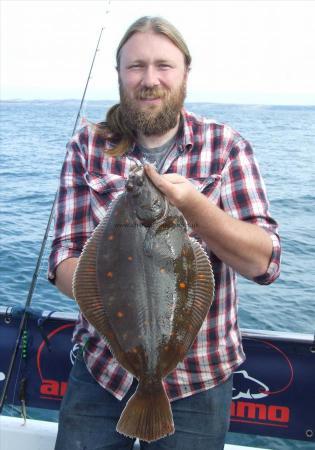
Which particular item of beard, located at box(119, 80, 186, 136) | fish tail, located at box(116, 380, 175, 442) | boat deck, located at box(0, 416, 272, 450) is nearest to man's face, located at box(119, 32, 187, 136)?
beard, located at box(119, 80, 186, 136)

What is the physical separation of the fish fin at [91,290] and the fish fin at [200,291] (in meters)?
0.29

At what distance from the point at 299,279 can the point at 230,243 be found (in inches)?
245

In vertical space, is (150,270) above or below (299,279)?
above

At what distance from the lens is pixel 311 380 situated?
3424mm

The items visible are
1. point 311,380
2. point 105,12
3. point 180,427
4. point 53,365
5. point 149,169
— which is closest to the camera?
point 149,169

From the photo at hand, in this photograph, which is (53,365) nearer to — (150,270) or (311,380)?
(311,380)

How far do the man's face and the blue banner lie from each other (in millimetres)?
1485


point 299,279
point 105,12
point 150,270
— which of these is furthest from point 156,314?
point 299,279

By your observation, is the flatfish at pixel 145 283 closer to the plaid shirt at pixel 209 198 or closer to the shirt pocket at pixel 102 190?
the plaid shirt at pixel 209 198

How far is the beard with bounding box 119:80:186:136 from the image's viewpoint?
2686 millimetres

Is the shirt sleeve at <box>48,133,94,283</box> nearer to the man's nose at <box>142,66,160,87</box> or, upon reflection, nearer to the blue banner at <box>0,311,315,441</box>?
the man's nose at <box>142,66,160,87</box>

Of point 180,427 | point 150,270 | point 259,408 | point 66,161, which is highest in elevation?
point 66,161

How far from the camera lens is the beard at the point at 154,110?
106 inches

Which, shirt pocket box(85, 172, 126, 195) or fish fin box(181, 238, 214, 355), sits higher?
shirt pocket box(85, 172, 126, 195)
